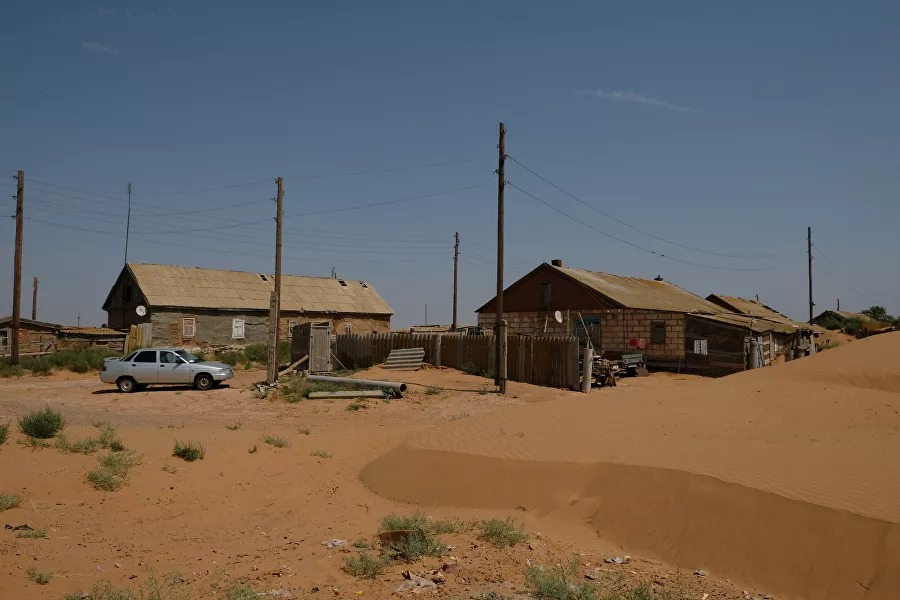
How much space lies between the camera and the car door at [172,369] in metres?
24.3

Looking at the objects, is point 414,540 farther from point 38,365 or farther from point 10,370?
point 38,365

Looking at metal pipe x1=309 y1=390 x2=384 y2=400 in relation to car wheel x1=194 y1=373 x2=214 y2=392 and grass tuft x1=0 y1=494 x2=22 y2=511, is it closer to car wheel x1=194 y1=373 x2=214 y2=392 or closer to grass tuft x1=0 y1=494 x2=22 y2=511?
car wheel x1=194 y1=373 x2=214 y2=392

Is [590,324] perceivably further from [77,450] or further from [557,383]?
[77,450]

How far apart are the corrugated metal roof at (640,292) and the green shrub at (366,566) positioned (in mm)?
28285

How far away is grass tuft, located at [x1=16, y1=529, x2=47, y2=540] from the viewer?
764 cm

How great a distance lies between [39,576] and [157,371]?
19.0 metres

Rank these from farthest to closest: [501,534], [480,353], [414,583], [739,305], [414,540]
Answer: [739,305]
[480,353]
[501,534]
[414,540]
[414,583]

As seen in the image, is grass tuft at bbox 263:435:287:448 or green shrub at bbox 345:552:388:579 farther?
grass tuft at bbox 263:435:287:448

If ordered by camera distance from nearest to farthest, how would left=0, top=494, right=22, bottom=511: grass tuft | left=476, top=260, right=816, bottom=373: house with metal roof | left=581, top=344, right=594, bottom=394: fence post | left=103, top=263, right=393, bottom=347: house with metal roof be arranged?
1. left=0, top=494, right=22, bottom=511: grass tuft
2. left=581, top=344, right=594, bottom=394: fence post
3. left=476, top=260, right=816, bottom=373: house with metal roof
4. left=103, top=263, right=393, bottom=347: house with metal roof

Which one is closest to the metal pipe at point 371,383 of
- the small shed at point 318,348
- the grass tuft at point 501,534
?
the small shed at point 318,348

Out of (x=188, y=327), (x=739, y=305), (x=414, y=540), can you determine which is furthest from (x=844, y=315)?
(x=414, y=540)

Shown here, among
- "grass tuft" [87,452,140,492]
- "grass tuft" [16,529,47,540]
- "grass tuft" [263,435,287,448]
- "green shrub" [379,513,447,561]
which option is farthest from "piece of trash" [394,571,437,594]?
"grass tuft" [263,435,287,448]

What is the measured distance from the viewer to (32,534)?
773cm

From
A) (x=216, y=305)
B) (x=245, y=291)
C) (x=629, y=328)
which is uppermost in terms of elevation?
(x=245, y=291)
